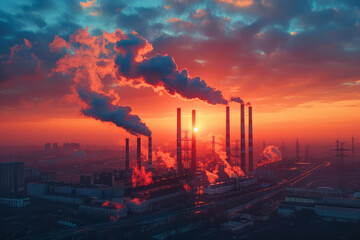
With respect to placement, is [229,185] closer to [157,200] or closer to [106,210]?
[157,200]

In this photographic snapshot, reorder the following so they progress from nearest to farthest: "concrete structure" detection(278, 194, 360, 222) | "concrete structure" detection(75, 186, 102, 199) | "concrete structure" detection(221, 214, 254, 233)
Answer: "concrete structure" detection(221, 214, 254, 233)
"concrete structure" detection(278, 194, 360, 222)
"concrete structure" detection(75, 186, 102, 199)

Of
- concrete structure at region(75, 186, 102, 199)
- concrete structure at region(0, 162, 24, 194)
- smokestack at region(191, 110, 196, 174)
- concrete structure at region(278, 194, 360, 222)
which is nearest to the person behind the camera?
concrete structure at region(278, 194, 360, 222)

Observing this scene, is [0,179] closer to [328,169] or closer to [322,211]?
[322,211]

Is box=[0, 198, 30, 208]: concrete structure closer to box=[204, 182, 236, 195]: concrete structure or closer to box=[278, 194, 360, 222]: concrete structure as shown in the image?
box=[204, 182, 236, 195]: concrete structure

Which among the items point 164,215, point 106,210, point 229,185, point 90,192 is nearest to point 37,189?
point 90,192

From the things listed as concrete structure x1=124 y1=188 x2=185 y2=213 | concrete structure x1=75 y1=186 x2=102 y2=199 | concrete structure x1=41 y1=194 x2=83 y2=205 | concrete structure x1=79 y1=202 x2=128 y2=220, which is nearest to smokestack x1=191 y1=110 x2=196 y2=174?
concrete structure x1=124 y1=188 x2=185 y2=213

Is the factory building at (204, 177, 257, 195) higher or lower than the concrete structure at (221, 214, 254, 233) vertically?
higher

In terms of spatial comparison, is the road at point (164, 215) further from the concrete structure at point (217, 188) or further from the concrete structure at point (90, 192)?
the concrete structure at point (90, 192)
